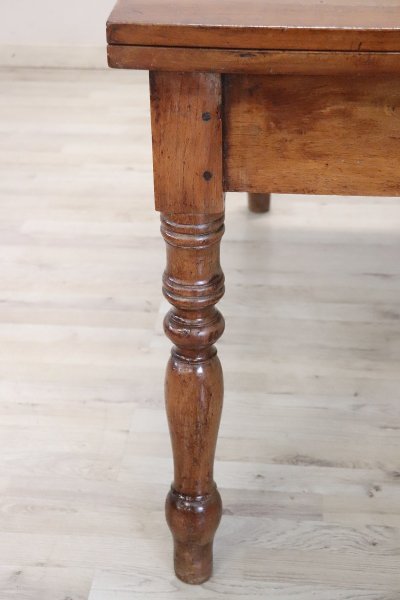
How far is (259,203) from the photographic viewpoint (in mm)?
2217

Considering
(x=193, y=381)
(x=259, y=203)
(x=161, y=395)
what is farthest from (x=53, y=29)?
(x=193, y=381)

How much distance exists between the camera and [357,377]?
169 cm

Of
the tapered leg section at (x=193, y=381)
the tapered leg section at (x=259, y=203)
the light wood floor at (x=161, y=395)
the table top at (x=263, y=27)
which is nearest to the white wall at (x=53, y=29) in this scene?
the light wood floor at (x=161, y=395)

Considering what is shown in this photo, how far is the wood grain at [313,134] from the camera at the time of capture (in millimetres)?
922

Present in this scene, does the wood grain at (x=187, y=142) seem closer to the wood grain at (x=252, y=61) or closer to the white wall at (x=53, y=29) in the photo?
the wood grain at (x=252, y=61)

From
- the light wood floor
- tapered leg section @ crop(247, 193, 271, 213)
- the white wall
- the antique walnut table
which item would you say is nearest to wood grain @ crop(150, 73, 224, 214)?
the antique walnut table

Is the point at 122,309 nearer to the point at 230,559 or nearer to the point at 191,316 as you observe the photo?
the point at 230,559

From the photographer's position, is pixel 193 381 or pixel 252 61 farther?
pixel 193 381

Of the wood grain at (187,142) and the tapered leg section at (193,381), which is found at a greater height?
the wood grain at (187,142)

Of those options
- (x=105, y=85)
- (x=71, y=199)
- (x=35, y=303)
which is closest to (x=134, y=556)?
(x=35, y=303)

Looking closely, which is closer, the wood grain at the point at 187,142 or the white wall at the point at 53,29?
the wood grain at the point at 187,142

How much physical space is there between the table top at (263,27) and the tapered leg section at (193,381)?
Answer: 8.0 inches

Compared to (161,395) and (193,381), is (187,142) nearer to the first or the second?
(193,381)

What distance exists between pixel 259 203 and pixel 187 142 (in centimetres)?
127
